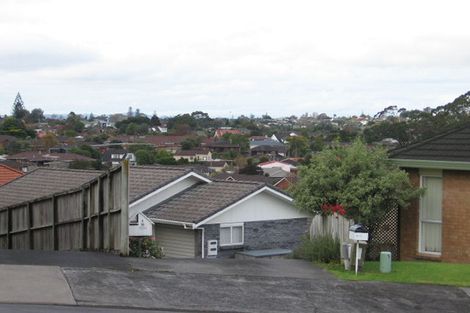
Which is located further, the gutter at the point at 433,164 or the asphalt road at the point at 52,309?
the gutter at the point at 433,164

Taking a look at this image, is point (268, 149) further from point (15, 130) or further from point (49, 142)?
point (15, 130)

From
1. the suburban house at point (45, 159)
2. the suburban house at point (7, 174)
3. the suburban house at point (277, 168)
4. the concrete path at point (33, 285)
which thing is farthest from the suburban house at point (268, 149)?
the concrete path at point (33, 285)

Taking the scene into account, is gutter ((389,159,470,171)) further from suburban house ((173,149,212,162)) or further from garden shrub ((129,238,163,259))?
suburban house ((173,149,212,162))

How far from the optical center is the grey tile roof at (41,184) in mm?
29100

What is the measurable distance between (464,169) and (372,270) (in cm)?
326

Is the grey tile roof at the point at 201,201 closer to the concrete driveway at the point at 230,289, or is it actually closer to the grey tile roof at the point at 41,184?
the grey tile roof at the point at 41,184

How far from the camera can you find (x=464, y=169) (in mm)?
16500

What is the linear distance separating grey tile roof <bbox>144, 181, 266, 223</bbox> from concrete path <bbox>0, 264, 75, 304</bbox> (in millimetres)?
13411

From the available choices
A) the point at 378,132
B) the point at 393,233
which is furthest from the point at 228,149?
the point at 393,233

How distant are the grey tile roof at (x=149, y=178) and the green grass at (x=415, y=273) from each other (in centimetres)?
1354

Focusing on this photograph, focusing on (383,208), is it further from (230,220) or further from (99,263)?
(230,220)

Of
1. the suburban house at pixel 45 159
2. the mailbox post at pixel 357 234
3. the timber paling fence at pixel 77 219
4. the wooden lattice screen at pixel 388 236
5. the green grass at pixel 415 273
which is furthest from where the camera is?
the suburban house at pixel 45 159

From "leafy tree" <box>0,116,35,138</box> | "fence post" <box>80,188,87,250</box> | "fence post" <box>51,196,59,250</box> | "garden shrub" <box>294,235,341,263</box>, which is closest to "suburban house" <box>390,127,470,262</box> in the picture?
"garden shrub" <box>294,235,341,263</box>

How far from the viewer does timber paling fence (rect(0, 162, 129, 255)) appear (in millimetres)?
15915
